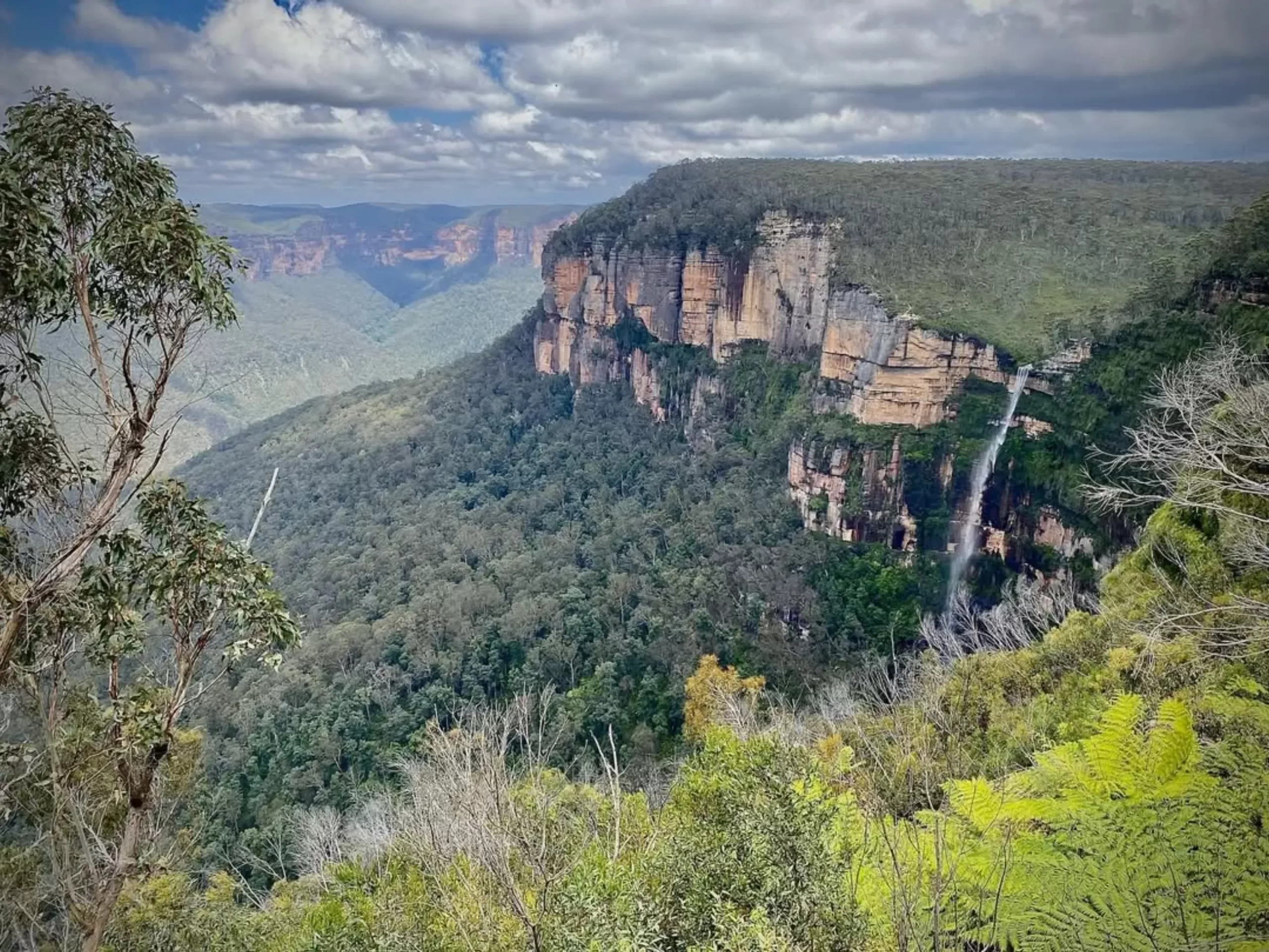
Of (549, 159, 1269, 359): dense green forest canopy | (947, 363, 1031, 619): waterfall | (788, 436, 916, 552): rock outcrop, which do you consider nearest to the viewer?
(947, 363, 1031, 619): waterfall

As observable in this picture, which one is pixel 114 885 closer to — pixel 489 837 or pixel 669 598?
pixel 489 837

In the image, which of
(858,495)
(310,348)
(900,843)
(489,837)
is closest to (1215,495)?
(900,843)

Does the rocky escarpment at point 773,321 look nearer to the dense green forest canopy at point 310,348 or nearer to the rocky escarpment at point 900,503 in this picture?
the rocky escarpment at point 900,503

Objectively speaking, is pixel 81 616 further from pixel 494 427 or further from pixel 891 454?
pixel 494 427

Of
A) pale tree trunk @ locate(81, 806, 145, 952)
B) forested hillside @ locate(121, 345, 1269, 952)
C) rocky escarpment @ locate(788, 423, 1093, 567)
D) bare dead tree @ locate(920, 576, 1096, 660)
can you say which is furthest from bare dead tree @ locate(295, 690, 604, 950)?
rocky escarpment @ locate(788, 423, 1093, 567)

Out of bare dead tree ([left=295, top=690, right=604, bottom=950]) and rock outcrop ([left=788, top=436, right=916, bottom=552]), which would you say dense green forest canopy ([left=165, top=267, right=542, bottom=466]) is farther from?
bare dead tree ([left=295, top=690, right=604, bottom=950])

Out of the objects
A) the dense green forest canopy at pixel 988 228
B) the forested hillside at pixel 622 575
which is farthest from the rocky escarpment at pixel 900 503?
the dense green forest canopy at pixel 988 228
